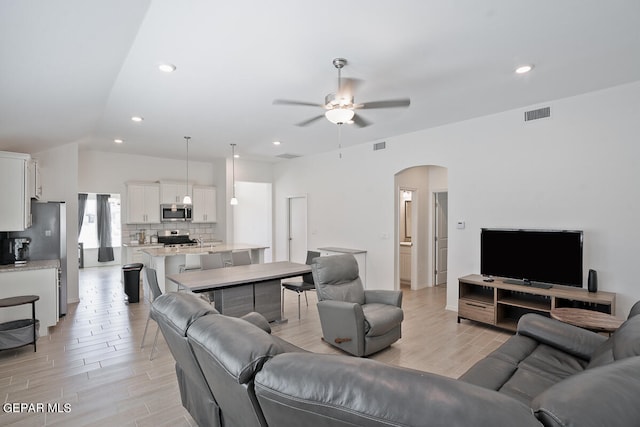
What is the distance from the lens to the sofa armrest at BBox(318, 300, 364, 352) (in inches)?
126

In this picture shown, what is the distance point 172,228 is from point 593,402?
8374mm

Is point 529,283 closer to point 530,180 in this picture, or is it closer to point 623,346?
point 530,180

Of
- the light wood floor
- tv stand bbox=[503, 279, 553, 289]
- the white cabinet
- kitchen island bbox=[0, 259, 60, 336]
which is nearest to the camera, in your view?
the light wood floor

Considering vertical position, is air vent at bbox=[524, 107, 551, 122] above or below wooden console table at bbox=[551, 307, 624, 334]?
above

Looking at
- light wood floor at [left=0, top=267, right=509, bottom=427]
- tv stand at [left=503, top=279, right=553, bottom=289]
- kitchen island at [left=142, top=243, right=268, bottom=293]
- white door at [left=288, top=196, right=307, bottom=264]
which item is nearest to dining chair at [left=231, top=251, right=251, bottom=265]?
kitchen island at [left=142, top=243, right=268, bottom=293]

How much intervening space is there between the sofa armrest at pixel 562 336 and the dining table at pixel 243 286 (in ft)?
8.79

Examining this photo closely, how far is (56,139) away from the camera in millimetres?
4867

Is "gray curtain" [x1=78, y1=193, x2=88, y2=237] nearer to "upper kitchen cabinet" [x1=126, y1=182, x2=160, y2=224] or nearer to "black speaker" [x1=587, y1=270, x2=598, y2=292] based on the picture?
"upper kitchen cabinet" [x1=126, y1=182, x2=160, y2=224]

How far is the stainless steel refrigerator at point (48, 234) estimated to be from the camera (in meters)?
4.62

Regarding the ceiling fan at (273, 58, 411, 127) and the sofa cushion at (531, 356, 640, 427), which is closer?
the sofa cushion at (531, 356, 640, 427)

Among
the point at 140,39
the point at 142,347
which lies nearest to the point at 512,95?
the point at 140,39

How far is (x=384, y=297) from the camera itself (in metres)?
3.80

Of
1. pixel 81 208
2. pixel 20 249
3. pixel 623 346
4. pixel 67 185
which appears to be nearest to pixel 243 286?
pixel 20 249

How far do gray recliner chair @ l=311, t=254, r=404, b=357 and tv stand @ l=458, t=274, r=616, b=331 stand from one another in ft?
4.51
